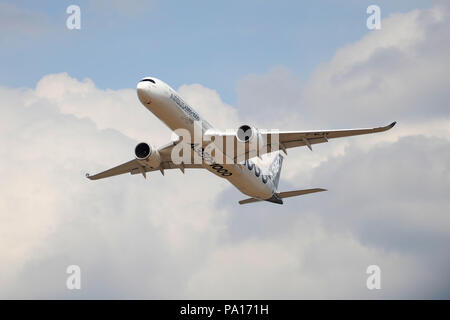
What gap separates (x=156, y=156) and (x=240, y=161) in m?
6.40

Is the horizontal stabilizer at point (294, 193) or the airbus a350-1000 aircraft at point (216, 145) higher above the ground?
the airbus a350-1000 aircraft at point (216, 145)

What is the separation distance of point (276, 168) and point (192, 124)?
1836cm

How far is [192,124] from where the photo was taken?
51.8m

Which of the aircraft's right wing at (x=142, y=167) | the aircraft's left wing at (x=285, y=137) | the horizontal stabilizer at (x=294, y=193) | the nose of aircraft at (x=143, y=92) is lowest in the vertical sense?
the horizontal stabilizer at (x=294, y=193)

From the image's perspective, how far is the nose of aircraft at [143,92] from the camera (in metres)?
48.0

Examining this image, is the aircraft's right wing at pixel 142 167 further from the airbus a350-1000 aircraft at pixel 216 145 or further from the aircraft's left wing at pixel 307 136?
the aircraft's left wing at pixel 307 136

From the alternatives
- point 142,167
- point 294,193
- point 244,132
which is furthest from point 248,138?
point 142,167

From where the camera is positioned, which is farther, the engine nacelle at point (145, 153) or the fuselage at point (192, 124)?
the engine nacelle at point (145, 153)

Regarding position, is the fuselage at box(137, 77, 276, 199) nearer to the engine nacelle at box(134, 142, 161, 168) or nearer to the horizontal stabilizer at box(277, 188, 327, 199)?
the horizontal stabilizer at box(277, 188, 327, 199)

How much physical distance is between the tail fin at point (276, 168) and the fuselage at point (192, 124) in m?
3.91

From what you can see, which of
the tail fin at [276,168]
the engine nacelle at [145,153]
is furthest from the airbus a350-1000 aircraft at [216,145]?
the tail fin at [276,168]

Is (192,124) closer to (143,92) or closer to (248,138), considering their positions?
(248,138)

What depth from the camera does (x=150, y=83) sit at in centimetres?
Answer: 4853
